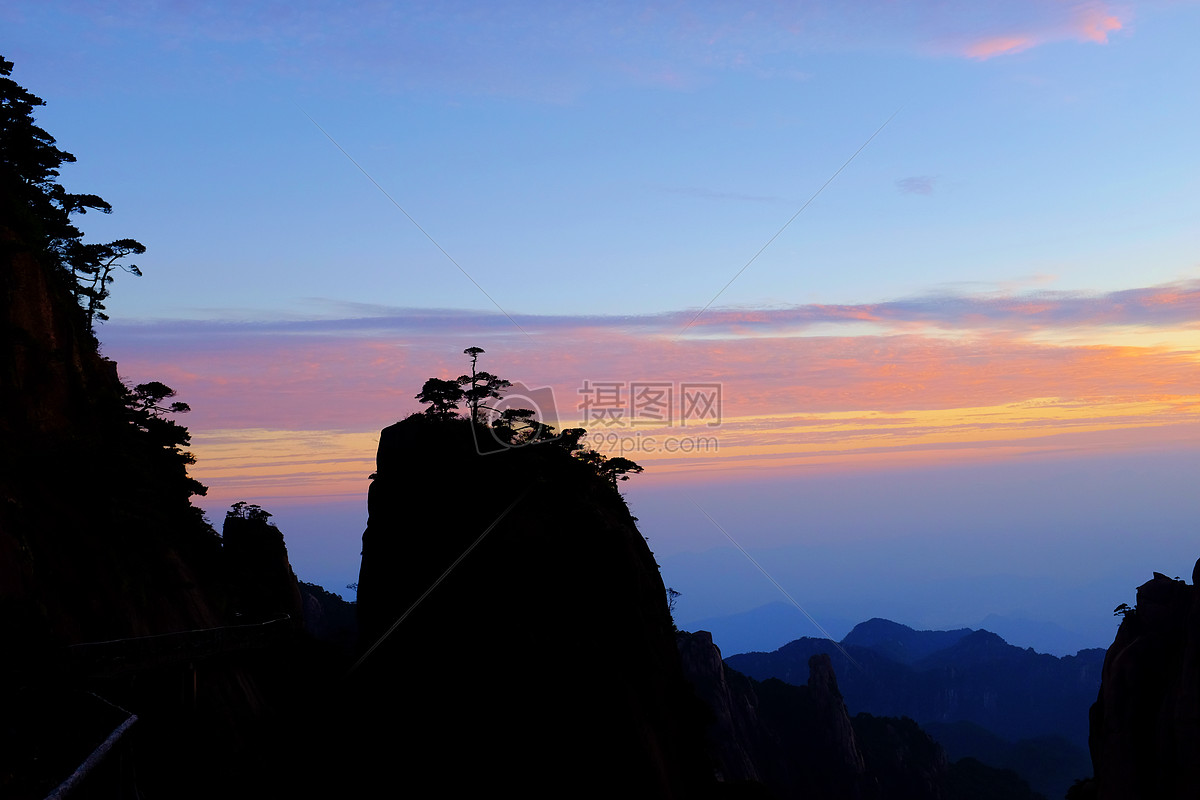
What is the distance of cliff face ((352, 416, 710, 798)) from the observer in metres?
33.4

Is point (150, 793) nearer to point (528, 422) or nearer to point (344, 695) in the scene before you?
point (344, 695)

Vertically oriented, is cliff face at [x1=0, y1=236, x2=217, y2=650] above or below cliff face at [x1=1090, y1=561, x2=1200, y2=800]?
above

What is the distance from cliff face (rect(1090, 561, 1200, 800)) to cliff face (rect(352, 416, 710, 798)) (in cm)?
2465

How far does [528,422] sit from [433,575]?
39.8 feet

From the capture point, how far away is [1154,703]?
4491 cm

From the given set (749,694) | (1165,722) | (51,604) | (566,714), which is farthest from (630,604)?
(749,694)

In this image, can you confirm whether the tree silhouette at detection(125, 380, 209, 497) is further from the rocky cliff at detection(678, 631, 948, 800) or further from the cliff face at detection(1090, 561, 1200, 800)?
the rocky cliff at detection(678, 631, 948, 800)

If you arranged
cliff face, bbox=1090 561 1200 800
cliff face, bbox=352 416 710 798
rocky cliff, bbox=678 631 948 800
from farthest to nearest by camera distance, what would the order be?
rocky cliff, bbox=678 631 948 800 < cliff face, bbox=1090 561 1200 800 < cliff face, bbox=352 416 710 798

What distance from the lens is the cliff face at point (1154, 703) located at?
133 ft

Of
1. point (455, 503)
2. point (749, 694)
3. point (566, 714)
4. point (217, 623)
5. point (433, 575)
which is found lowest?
point (749, 694)

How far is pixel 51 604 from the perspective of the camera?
78.9ft

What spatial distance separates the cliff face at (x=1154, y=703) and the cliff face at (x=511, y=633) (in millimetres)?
24646

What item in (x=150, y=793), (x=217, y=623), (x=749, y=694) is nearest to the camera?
(x=150, y=793)

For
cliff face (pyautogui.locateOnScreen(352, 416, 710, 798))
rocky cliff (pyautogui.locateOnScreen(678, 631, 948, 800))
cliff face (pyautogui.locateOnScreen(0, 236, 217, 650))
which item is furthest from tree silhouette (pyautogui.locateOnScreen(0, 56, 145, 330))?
rocky cliff (pyautogui.locateOnScreen(678, 631, 948, 800))
